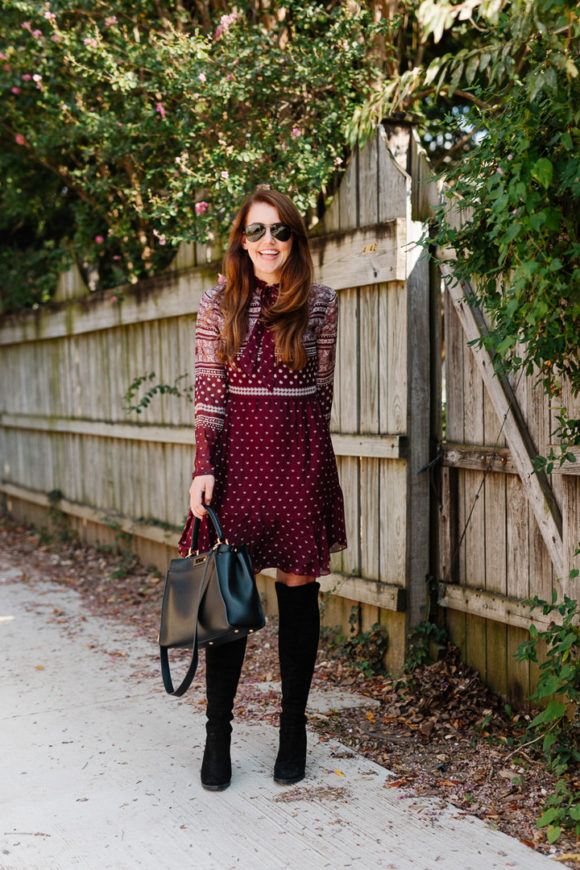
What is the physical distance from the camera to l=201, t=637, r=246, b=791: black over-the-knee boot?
9.98 feet

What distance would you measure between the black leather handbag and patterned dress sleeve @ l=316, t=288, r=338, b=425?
1.91 ft

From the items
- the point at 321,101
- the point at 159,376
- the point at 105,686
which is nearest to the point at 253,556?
the point at 105,686

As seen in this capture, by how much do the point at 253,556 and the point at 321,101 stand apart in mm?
2651

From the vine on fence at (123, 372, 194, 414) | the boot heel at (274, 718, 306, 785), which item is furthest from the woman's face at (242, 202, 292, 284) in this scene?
the vine on fence at (123, 372, 194, 414)

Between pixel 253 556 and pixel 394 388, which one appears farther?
pixel 394 388

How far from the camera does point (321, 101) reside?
4680 millimetres

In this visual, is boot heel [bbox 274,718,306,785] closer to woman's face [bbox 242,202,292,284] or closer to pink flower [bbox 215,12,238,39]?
woman's face [bbox 242,202,292,284]

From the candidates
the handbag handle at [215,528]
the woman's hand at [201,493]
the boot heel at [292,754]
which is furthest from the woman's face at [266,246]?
the boot heel at [292,754]

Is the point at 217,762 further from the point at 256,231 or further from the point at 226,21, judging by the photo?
the point at 226,21

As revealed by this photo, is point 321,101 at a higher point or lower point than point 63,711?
higher

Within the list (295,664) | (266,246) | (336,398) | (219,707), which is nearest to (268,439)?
(266,246)

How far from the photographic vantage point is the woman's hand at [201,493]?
3.00 metres

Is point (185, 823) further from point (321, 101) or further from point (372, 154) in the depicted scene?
point (321, 101)

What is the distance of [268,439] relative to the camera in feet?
10.1
